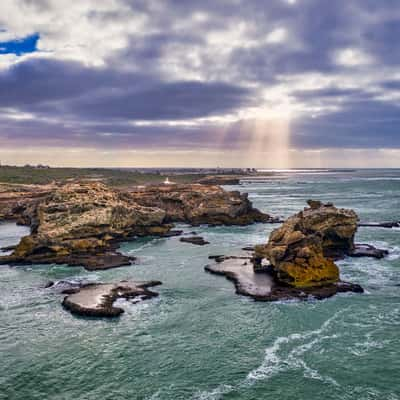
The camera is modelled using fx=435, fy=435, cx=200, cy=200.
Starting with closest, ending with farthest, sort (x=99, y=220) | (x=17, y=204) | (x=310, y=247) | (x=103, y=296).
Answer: (x=103, y=296) → (x=310, y=247) → (x=99, y=220) → (x=17, y=204)

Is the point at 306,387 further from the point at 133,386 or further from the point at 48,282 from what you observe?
the point at 48,282

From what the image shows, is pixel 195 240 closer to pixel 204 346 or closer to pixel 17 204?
pixel 204 346

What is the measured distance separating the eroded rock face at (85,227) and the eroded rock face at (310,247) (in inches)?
857

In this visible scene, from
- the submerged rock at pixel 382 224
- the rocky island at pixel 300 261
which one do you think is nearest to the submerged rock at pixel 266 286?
the rocky island at pixel 300 261

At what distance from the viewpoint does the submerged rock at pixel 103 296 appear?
40391 millimetres

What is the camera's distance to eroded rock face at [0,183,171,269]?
6338 centimetres

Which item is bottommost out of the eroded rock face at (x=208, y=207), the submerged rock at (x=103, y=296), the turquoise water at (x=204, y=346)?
the turquoise water at (x=204, y=346)

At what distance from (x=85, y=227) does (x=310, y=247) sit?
3879cm

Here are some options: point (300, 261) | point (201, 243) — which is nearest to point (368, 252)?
point (300, 261)

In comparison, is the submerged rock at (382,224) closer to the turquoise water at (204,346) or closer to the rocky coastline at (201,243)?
the rocky coastline at (201,243)

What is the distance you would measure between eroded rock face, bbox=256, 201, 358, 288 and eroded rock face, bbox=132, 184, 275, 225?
3495cm

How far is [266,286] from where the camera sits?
156ft

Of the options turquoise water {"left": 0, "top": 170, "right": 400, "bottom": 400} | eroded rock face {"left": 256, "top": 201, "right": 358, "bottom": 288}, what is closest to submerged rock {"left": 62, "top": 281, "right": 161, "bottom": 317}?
turquoise water {"left": 0, "top": 170, "right": 400, "bottom": 400}

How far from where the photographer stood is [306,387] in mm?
27688
